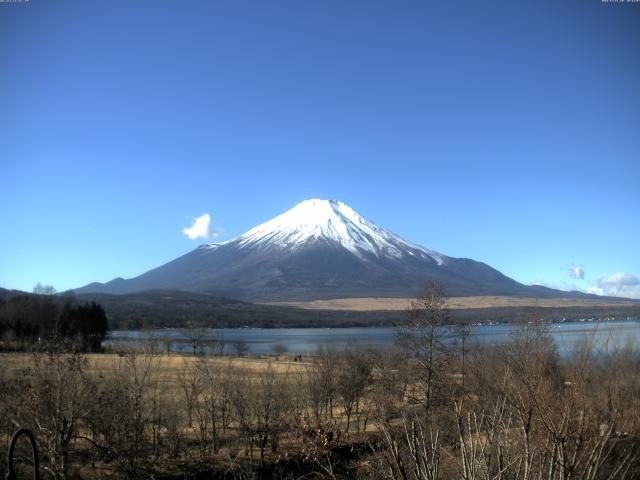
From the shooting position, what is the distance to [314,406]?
31.3m

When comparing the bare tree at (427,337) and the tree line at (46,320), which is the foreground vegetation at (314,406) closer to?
the bare tree at (427,337)

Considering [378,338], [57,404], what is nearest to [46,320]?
[378,338]

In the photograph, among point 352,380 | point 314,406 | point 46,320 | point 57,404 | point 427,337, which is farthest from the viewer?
point 46,320

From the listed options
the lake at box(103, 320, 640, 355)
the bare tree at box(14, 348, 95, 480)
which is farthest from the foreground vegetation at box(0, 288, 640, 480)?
the lake at box(103, 320, 640, 355)

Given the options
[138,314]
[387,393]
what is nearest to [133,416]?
[387,393]

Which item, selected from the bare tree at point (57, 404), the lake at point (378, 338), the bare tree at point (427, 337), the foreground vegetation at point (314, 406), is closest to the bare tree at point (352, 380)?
the foreground vegetation at point (314, 406)

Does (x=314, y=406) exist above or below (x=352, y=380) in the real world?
below

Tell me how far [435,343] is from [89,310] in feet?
251

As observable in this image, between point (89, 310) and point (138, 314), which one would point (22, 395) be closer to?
point (89, 310)

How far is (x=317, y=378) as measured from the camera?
110ft

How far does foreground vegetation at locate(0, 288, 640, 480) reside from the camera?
10.8 meters

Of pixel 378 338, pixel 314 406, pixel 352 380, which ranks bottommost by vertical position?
pixel 378 338

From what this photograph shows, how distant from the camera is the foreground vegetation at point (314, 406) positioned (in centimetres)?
1082

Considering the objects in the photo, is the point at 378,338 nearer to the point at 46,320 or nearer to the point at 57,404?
the point at 46,320
